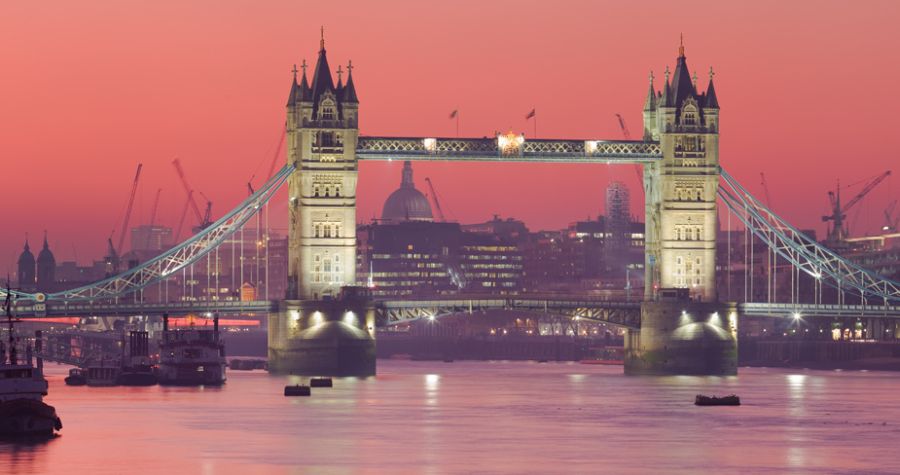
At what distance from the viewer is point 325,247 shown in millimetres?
183000

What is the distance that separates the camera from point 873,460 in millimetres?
101875

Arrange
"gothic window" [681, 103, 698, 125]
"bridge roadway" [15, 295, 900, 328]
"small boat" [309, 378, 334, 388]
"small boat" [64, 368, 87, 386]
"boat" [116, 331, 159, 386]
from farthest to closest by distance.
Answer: "gothic window" [681, 103, 698, 125]
"bridge roadway" [15, 295, 900, 328]
"small boat" [64, 368, 87, 386]
"boat" [116, 331, 159, 386]
"small boat" [309, 378, 334, 388]

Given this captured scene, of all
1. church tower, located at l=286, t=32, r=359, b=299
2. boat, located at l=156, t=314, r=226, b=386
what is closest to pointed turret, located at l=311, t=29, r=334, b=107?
church tower, located at l=286, t=32, r=359, b=299

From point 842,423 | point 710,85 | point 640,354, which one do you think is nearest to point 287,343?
point 640,354

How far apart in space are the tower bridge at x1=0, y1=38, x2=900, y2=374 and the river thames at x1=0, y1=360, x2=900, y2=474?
9.04 m

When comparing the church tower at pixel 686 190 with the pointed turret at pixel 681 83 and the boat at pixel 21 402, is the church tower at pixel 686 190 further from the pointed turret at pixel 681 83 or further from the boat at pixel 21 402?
the boat at pixel 21 402

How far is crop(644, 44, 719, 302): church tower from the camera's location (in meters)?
188

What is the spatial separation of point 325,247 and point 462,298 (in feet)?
50.6

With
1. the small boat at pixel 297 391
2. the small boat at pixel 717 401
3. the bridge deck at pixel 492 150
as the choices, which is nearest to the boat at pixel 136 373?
the bridge deck at pixel 492 150

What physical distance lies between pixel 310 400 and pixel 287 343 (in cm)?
3366

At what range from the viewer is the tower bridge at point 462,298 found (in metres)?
182

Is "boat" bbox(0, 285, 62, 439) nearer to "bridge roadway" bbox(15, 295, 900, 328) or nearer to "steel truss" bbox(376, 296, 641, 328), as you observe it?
"bridge roadway" bbox(15, 295, 900, 328)

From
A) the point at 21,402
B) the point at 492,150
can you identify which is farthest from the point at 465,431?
the point at 492,150

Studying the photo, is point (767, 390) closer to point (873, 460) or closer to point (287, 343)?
point (287, 343)
